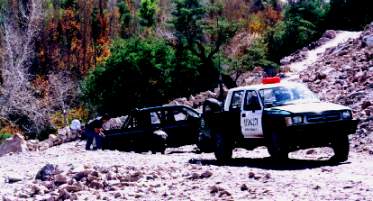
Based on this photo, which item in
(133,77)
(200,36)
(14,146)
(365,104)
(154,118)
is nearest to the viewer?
(154,118)

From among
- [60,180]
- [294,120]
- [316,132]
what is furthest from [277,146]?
[60,180]

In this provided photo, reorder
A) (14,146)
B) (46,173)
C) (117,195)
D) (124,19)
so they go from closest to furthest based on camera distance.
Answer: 1. (117,195)
2. (46,173)
3. (14,146)
4. (124,19)

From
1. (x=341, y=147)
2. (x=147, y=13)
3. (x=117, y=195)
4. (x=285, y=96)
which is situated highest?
(x=147, y=13)

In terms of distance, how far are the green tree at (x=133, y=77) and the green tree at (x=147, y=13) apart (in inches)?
1157

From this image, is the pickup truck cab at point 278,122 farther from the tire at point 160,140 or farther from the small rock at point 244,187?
the small rock at point 244,187

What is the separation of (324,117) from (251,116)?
1.76 metres

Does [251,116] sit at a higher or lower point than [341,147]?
higher

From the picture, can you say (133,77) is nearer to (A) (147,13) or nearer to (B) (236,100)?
(B) (236,100)

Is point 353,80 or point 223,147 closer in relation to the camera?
point 223,147

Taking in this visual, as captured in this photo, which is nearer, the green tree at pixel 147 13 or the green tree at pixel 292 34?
the green tree at pixel 292 34

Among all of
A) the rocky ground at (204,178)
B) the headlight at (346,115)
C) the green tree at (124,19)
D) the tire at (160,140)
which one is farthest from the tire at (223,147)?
the green tree at (124,19)

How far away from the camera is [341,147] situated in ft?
48.3

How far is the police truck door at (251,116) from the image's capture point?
14.9 metres

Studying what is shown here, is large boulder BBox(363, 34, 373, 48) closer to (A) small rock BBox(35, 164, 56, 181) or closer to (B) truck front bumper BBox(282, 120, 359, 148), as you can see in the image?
(B) truck front bumper BBox(282, 120, 359, 148)
